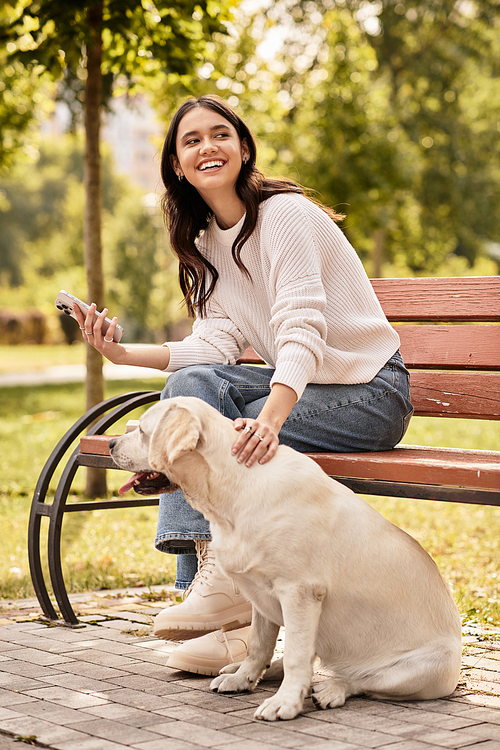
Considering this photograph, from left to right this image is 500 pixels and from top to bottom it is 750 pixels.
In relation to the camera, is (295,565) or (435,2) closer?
(295,565)

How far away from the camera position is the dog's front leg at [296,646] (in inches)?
103

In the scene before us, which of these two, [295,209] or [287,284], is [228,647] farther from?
[295,209]

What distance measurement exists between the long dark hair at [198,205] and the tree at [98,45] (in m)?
2.71

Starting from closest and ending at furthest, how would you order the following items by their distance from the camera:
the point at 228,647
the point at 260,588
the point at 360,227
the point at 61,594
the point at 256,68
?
the point at 260,588
the point at 228,647
the point at 61,594
the point at 256,68
the point at 360,227

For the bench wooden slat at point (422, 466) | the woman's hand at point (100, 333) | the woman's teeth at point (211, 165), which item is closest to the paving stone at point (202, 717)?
the bench wooden slat at point (422, 466)

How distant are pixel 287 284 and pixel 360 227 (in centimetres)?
1406

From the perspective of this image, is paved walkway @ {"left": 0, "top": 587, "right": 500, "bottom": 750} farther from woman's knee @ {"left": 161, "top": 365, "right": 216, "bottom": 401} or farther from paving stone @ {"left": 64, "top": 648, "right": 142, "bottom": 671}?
woman's knee @ {"left": 161, "top": 365, "right": 216, "bottom": 401}

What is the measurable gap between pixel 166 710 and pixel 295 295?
1.50 meters

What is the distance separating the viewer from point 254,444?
2.68 meters

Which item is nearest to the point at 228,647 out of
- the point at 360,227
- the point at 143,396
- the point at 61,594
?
the point at 61,594

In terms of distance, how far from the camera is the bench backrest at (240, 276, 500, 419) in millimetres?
3838

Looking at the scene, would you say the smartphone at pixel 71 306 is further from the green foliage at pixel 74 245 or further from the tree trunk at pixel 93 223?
the green foliage at pixel 74 245

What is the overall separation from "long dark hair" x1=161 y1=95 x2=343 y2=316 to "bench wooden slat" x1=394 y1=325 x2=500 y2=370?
2.56 feet

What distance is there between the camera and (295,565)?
2.62 meters
